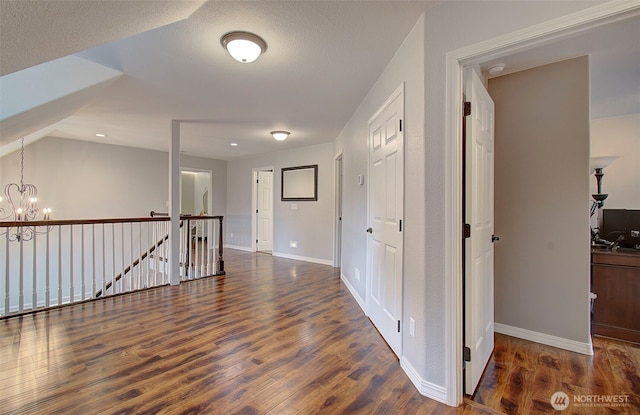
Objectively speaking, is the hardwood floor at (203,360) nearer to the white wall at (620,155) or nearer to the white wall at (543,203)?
the white wall at (543,203)

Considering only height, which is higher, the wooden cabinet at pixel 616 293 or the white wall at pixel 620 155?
the white wall at pixel 620 155

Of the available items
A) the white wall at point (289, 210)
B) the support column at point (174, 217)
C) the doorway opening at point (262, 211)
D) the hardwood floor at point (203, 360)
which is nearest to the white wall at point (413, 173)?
the hardwood floor at point (203, 360)

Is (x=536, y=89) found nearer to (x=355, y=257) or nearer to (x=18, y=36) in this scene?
(x=355, y=257)

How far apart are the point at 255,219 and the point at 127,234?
2634 mm

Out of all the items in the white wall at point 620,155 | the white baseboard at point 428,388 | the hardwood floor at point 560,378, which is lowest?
the hardwood floor at point 560,378

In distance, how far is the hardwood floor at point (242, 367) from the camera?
5.32 feet

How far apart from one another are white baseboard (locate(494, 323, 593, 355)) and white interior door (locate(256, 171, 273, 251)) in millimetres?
5467

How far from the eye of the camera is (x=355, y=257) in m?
3.62

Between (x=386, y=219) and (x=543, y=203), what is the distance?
4.26ft

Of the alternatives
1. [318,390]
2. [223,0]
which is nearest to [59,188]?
[223,0]

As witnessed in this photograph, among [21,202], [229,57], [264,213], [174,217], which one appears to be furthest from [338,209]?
[21,202]

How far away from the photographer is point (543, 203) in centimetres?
237

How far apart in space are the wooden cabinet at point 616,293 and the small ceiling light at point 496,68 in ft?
5.86

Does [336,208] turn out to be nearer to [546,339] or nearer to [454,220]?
[546,339]
